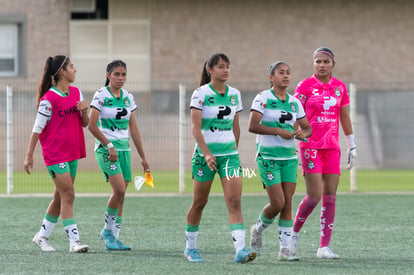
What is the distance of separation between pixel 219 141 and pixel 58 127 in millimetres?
1997

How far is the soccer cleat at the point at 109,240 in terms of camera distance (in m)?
10.7

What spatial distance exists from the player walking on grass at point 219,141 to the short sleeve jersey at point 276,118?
33cm

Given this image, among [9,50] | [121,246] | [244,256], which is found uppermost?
[9,50]

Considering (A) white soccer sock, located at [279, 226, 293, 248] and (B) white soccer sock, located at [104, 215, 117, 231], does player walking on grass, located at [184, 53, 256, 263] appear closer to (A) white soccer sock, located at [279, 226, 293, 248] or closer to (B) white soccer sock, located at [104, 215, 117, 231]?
(A) white soccer sock, located at [279, 226, 293, 248]

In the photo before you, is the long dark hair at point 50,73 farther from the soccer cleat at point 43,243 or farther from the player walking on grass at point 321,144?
the player walking on grass at point 321,144

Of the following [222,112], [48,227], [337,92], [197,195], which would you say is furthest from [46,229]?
[337,92]

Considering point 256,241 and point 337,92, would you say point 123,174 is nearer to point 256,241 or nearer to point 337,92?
point 256,241

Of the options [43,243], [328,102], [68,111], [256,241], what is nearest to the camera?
[328,102]

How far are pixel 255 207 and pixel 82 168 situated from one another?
24.2 feet

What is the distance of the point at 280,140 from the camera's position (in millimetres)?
9820

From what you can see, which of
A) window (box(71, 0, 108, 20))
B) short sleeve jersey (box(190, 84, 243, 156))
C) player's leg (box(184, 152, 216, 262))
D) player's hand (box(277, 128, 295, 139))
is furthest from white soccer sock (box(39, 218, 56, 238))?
window (box(71, 0, 108, 20))

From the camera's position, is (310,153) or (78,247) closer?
(310,153)

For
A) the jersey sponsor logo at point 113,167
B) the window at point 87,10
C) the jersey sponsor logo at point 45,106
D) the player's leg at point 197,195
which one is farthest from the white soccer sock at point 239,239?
the window at point 87,10

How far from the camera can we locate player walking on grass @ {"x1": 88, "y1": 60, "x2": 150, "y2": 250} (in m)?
10.8
